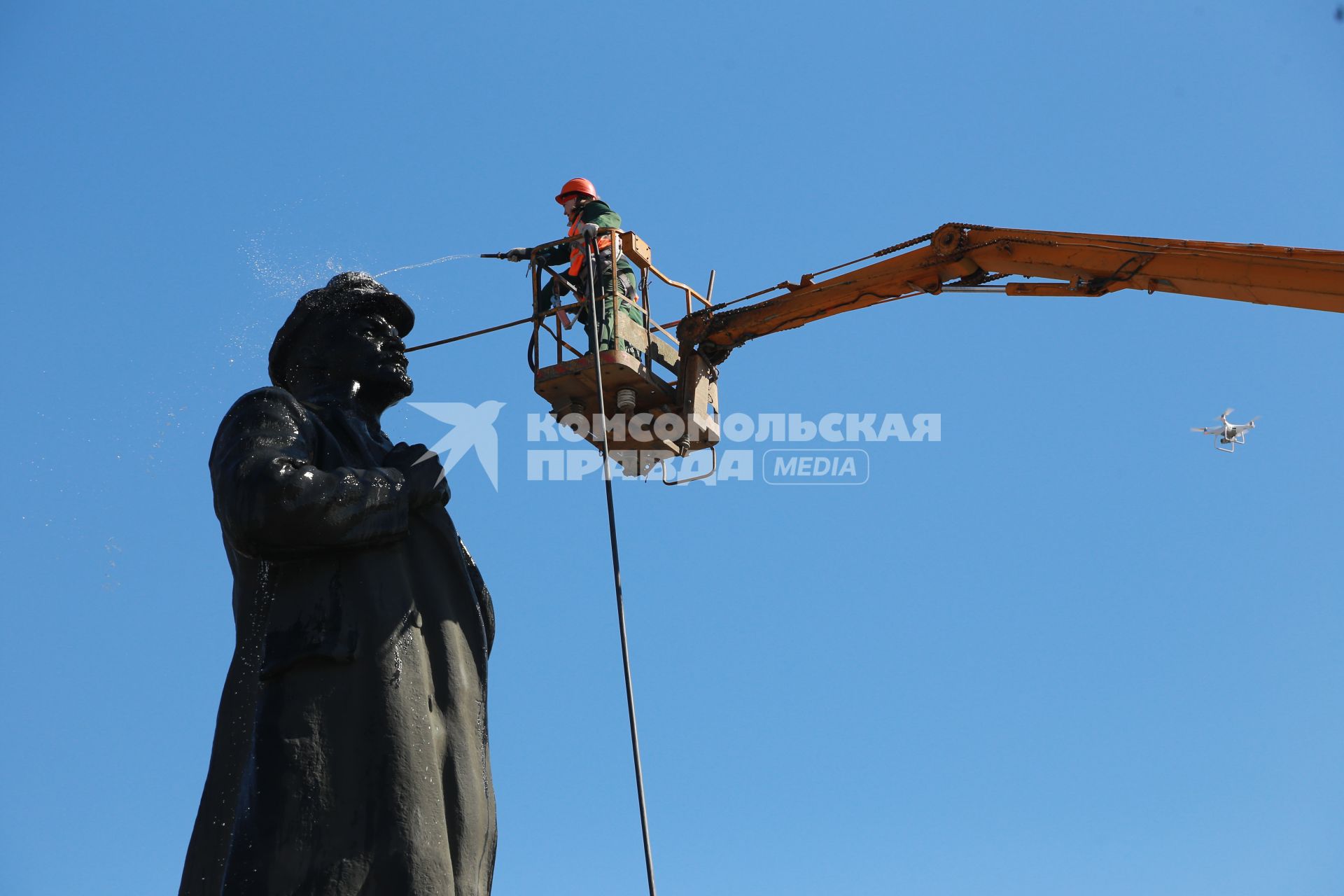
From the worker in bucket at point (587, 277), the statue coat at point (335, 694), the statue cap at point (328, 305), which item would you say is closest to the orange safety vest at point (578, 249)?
the worker in bucket at point (587, 277)

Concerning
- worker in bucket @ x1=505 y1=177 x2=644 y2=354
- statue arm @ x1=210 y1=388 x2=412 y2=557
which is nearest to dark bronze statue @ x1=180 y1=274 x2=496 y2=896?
statue arm @ x1=210 y1=388 x2=412 y2=557

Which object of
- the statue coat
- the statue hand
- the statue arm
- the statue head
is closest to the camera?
the statue coat

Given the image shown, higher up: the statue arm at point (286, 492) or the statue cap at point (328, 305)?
the statue cap at point (328, 305)

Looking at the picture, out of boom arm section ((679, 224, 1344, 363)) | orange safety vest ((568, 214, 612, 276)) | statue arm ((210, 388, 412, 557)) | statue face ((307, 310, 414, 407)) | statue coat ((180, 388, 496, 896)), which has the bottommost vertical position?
statue coat ((180, 388, 496, 896))

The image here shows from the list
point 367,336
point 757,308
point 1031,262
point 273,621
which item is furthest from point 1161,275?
point 273,621

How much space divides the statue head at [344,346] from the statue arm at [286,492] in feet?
1.79

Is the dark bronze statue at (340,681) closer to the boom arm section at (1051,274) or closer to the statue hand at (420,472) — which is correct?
A: the statue hand at (420,472)

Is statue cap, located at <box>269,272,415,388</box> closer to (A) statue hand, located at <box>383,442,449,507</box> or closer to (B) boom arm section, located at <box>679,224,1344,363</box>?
(A) statue hand, located at <box>383,442,449,507</box>

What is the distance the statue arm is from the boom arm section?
10884 mm

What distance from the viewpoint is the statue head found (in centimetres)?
585

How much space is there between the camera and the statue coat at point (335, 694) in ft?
15.2

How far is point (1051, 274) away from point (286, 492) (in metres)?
13.0

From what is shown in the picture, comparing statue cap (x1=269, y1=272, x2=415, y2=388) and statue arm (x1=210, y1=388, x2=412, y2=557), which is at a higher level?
statue cap (x1=269, y1=272, x2=415, y2=388)

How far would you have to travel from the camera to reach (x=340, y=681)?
4883mm
